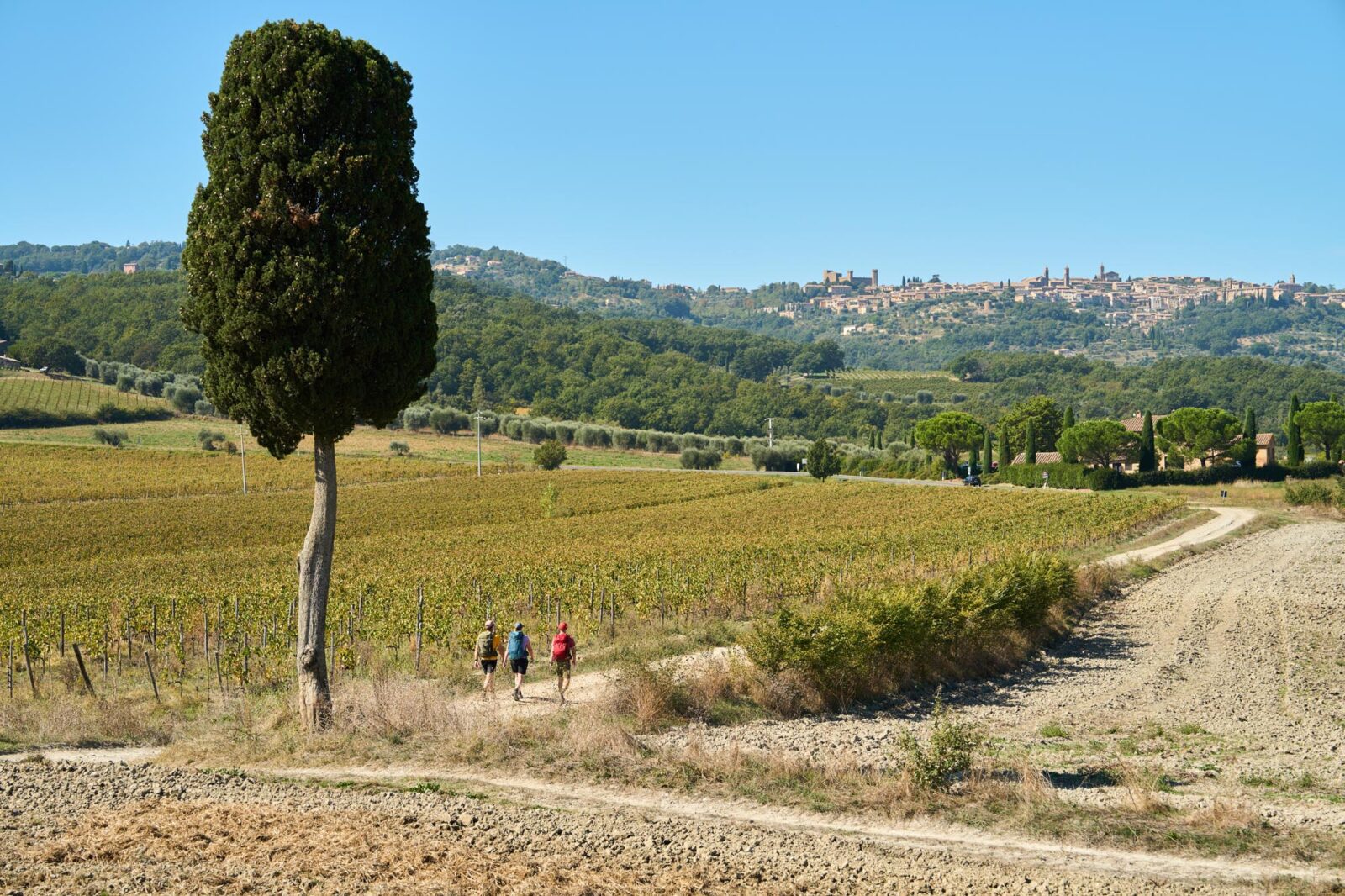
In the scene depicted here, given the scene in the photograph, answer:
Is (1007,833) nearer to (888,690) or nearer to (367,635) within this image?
(888,690)

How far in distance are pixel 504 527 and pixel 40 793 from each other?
4114cm

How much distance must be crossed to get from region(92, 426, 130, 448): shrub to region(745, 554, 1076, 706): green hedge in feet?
270

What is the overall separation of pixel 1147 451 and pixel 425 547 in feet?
207

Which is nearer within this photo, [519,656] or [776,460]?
[519,656]

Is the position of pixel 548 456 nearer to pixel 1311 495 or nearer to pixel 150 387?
pixel 1311 495

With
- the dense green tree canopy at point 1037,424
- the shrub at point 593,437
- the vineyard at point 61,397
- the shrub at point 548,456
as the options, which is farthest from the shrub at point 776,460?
the vineyard at point 61,397

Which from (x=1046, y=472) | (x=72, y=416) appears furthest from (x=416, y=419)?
(x=1046, y=472)

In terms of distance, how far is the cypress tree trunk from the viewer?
47.5 ft

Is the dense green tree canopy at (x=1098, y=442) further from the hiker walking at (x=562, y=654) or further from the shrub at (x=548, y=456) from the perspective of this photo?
the hiker walking at (x=562, y=654)

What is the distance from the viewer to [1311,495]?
6425 cm

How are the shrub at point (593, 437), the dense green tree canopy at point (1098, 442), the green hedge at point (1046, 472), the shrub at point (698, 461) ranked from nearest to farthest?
the green hedge at point (1046, 472) → the dense green tree canopy at point (1098, 442) → the shrub at point (698, 461) → the shrub at point (593, 437)

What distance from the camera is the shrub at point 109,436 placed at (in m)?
90.9

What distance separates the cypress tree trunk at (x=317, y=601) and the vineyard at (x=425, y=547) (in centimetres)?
466

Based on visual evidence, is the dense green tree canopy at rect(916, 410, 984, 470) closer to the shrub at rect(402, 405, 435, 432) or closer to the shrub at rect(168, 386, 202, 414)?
the shrub at rect(402, 405, 435, 432)
